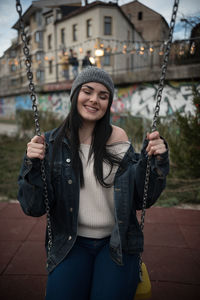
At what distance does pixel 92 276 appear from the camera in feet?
4.81

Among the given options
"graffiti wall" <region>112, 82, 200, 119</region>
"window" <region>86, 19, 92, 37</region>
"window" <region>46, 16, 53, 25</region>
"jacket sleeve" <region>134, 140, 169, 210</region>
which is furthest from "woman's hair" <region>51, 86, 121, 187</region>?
"window" <region>46, 16, 53, 25</region>

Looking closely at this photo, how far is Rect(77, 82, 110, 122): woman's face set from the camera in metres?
1.59

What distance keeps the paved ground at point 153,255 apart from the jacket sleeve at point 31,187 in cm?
88

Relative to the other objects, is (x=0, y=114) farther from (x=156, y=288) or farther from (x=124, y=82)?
(x=156, y=288)

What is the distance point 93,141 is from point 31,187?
0.53 meters

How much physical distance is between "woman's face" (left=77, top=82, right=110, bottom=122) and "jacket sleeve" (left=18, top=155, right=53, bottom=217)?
487mm

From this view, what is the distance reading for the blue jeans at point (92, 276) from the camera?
1321mm

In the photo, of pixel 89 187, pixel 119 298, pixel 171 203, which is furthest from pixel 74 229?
pixel 171 203

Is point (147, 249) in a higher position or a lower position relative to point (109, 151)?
lower

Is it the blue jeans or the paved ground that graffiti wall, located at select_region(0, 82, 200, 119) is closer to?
the paved ground

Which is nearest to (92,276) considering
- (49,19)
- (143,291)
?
(143,291)

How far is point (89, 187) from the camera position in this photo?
5.07 feet

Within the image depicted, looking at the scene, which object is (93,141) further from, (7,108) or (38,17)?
(38,17)

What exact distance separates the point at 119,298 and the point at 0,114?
2364 centimetres
